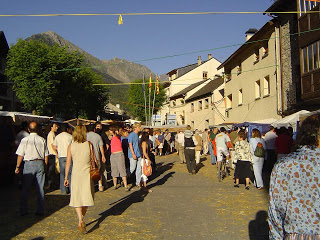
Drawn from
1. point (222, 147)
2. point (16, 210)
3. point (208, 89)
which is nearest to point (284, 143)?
point (222, 147)

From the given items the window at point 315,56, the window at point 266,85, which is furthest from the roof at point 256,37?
the window at point 315,56

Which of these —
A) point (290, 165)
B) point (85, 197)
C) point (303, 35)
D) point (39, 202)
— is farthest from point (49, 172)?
point (303, 35)

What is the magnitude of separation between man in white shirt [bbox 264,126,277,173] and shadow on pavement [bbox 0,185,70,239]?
8192 mm

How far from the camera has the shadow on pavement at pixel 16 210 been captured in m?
6.47

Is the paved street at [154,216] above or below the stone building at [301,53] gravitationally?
below

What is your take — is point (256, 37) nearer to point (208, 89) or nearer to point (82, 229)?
point (208, 89)

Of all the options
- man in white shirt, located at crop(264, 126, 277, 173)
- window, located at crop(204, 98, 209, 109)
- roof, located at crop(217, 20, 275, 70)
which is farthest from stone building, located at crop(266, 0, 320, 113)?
window, located at crop(204, 98, 209, 109)

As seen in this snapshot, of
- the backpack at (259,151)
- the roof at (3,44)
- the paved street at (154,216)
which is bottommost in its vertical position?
the paved street at (154,216)

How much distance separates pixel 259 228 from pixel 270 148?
8472 millimetres

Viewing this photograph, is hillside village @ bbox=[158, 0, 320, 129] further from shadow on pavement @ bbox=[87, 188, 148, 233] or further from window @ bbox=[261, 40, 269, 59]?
shadow on pavement @ bbox=[87, 188, 148, 233]

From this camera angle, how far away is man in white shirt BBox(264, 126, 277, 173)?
559 inches

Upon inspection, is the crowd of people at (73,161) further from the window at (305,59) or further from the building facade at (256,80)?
the building facade at (256,80)

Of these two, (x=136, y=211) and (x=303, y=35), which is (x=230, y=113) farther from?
(x=136, y=211)

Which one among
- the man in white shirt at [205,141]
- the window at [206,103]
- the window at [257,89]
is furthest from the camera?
the window at [206,103]
